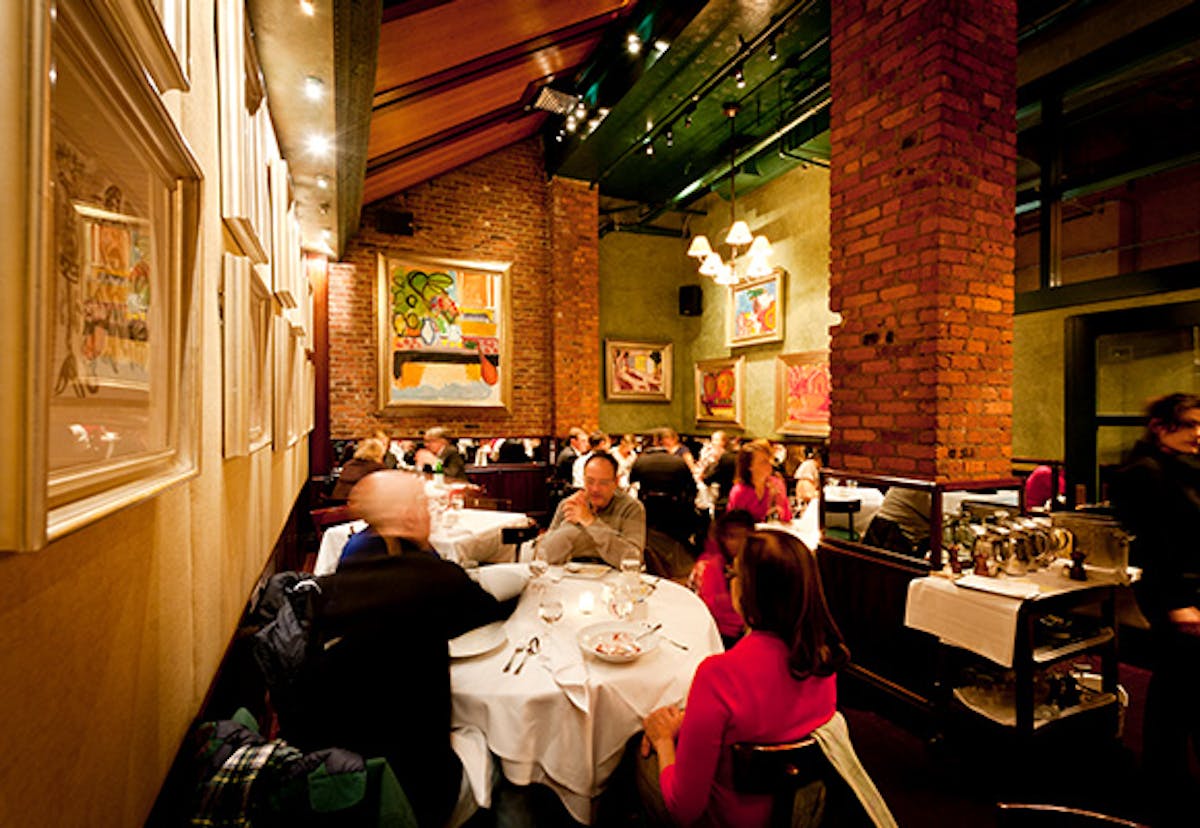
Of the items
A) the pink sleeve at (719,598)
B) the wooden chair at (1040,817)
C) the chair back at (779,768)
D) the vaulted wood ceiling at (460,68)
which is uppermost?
the vaulted wood ceiling at (460,68)

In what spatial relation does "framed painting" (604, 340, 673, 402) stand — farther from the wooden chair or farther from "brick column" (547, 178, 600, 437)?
the wooden chair

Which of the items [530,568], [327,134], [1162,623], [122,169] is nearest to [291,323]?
[327,134]

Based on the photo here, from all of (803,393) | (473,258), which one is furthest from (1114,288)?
(473,258)

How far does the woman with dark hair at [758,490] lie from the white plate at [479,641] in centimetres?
259

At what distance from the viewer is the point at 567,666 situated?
1.75 metres

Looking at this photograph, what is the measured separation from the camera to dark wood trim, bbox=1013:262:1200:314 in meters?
Answer: 4.63

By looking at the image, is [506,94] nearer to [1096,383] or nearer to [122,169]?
[122,169]

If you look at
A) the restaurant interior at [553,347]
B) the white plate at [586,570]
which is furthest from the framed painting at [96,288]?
the white plate at [586,570]

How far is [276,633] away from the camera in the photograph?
5.39ft

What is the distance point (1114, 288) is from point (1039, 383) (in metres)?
1.28

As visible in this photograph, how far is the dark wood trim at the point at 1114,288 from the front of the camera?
15.2 ft

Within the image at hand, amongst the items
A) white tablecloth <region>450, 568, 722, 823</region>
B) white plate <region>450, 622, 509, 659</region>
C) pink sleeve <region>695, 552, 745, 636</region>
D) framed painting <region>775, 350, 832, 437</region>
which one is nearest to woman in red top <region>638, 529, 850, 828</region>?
white tablecloth <region>450, 568, 722, 823</region>

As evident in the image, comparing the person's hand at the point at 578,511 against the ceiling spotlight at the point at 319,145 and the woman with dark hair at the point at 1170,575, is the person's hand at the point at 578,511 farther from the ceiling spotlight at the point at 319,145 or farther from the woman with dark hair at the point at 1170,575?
the ceiling spotlight at the point at 319,145

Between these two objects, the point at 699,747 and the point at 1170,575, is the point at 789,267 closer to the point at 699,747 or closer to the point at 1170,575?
the point at 1170,575
